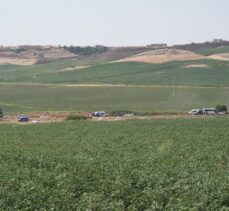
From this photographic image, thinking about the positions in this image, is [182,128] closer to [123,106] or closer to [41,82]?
[123,106]

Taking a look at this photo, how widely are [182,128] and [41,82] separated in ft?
257

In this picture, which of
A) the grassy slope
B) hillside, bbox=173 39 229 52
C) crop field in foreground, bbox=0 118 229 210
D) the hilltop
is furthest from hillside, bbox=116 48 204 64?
crop field in foreground, bbox=0 118 229 210

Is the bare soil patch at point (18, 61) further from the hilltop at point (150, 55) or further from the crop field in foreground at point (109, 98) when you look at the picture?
the crop field in foreground at point (109, 98)

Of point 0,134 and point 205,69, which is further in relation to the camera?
point 205,69

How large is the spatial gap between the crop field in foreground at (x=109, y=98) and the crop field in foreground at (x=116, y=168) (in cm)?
2996

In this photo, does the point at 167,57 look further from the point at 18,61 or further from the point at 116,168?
the point at 116,168

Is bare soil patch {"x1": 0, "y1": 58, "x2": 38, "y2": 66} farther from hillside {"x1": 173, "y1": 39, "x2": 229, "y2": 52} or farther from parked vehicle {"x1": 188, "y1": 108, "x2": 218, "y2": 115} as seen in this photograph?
parked vehicle {"x1": 188, "y1": 108, "x2": 218, "y2": 115}

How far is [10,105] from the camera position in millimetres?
82750

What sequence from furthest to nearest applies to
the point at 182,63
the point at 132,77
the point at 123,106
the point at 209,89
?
the point at 182,63, the point at 132,77, the point at 209,89, the point at 123,106

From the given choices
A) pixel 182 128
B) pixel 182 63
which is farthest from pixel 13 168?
pixel 182 63

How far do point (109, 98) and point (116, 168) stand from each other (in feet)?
207

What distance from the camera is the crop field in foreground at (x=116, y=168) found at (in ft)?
58.3

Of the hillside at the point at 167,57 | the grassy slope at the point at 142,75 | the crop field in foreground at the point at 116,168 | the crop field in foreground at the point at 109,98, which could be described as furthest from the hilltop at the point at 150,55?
the crop field in foreground at the point at 116,168

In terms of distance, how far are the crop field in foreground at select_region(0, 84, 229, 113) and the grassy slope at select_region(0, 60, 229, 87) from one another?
11886 mm
